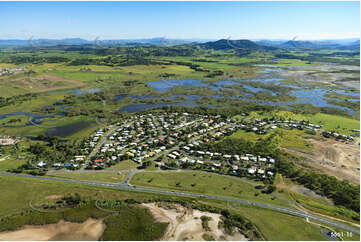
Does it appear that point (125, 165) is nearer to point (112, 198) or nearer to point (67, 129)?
point (112, 198)

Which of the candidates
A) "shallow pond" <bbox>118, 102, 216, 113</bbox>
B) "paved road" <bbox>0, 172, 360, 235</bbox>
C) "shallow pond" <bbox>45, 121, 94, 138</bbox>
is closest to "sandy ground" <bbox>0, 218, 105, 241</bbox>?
"paved road" <bbox>0, 172, 360, 235</bbox>

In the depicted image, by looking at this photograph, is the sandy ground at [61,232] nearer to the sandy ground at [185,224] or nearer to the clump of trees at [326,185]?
the sandy ground at [185,224]

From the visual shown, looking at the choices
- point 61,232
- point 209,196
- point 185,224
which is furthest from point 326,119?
point 61,232

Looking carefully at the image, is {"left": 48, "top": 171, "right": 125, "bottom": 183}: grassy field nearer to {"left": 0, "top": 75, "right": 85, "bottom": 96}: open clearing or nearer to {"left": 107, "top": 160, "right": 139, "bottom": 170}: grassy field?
{"left": 107, "top": 160, "right": 139, "bottom": 170}: grassy field

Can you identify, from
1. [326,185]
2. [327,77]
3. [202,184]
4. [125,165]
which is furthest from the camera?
[327,77]

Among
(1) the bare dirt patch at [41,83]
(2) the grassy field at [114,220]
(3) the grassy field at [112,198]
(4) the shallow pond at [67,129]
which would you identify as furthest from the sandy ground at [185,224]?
(1) the bare dirt patch at [41,83]

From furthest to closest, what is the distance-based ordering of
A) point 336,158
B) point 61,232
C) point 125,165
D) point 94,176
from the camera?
point 336,158 < point 125,165 < point 94,176 < point 61,232
